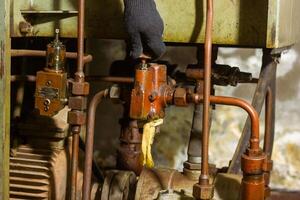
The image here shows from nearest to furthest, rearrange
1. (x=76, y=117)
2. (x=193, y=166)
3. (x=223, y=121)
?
(x=76, y=117), (x=193, y=166), (x=223, y=121)

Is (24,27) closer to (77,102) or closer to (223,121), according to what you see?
Result: (77,102)

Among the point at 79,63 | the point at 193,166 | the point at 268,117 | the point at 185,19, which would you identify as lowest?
the point at 193,166

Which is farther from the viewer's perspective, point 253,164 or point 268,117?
point 268,117

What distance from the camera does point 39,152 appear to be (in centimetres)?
134

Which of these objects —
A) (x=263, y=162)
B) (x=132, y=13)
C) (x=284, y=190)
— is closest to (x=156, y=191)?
(x=263, y=162)

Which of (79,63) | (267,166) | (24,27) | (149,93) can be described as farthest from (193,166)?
(24,27)

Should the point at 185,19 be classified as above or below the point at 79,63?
above

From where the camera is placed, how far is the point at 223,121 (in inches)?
74.5

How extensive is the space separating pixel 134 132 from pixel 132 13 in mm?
361

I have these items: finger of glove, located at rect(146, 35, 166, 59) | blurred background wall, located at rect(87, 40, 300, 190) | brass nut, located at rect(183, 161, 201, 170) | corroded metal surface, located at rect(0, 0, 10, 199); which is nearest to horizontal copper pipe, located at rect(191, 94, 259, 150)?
finger of glove, located at rect(146, 35, 166, 59)

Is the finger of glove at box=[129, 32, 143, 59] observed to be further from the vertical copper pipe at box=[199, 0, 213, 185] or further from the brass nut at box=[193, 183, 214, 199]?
the brass nut at box=[193, 183, 214, 199]

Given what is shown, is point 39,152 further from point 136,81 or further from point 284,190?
point 284,190

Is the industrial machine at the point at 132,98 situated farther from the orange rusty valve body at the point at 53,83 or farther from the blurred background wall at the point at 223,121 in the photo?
the blurred background wall at the point at 223,121

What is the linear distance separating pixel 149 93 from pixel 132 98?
37 mm
